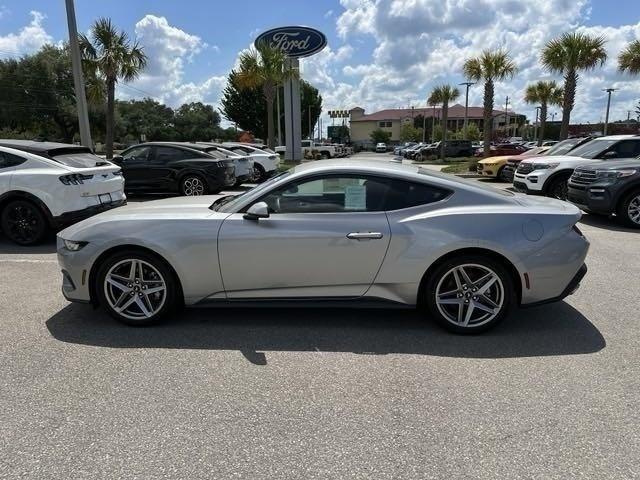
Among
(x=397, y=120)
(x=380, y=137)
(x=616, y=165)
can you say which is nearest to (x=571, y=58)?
(x=616, y=165)

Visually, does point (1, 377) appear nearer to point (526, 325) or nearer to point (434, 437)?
point (434, 437)

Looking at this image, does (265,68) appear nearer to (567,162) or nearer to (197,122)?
(567,162)

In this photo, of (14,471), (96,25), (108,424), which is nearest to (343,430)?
(108,424)

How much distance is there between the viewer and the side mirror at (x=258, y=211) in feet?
13.0

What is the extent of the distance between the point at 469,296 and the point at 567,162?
29.6 feet

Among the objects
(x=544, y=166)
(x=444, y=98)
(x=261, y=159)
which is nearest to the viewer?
(x=544, y=166)

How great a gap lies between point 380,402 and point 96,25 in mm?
20715

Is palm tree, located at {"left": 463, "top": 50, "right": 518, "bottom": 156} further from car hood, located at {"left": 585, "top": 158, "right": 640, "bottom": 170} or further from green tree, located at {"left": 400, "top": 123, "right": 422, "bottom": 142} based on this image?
green tree, located at {"left": 400, "top": 123, "right": 422, "bottom": 142}

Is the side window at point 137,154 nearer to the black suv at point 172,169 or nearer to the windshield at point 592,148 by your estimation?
the black suv at point 172,169

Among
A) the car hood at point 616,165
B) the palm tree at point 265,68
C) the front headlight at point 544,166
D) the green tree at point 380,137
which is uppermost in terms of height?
the palm tree at point 265,68

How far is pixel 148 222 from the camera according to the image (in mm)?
4121

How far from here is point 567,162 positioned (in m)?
11.5

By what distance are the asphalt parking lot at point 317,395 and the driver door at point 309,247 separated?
409mm

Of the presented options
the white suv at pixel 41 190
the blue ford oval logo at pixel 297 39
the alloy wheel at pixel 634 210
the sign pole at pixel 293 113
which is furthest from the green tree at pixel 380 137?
the white suv at pixel 41 190
